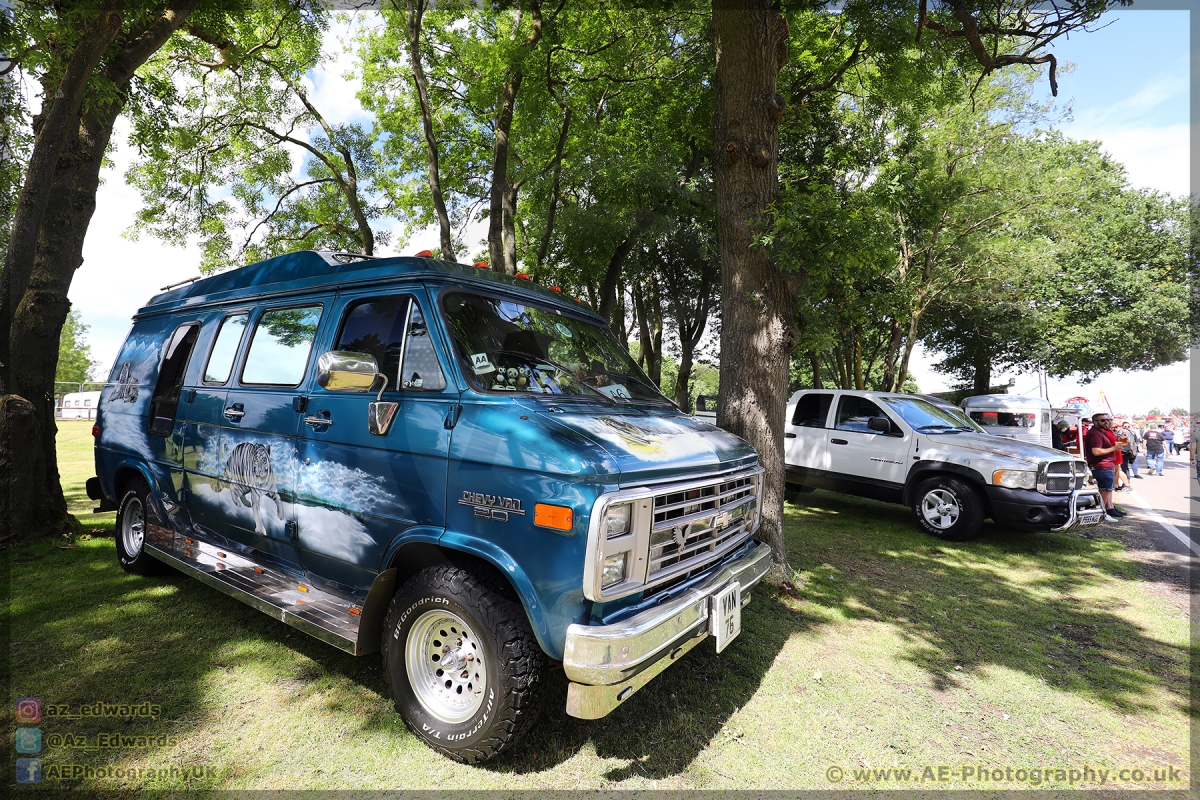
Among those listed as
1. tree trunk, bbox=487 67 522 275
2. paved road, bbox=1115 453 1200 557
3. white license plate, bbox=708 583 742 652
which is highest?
tree trunk, bbox=487 67 522 275

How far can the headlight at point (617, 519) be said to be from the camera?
2625 millimetres

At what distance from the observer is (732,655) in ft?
13.8

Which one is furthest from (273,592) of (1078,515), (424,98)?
(1078,515)

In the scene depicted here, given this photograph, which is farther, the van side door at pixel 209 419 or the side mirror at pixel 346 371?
the van side door at pixel 209 419

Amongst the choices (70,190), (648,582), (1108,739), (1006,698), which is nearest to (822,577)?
(1006,698)

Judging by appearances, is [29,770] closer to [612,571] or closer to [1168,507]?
[612,571]

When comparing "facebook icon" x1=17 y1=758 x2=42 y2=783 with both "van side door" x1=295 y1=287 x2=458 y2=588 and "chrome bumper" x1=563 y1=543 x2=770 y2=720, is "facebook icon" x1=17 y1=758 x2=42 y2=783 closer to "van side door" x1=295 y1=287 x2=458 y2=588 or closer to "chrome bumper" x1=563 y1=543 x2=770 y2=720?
"van side door" x1=295 y1=287 x2=458 y2=588

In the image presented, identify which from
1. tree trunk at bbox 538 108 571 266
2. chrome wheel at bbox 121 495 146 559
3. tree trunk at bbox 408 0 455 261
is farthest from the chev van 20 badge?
tree trunk at bbox 538 108 571 266

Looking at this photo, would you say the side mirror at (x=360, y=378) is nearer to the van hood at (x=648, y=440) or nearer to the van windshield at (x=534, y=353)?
the van windshield at (x=534, y=353)

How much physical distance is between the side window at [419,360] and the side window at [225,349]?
6.06ft

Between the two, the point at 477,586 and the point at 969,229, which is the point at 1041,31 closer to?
the point at 477,586

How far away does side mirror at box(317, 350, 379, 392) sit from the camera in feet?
9.78

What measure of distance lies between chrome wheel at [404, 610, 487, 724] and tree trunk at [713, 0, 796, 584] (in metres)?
3.37

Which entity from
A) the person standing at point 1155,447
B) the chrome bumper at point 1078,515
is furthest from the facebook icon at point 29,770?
the person standing at point 1155,447
